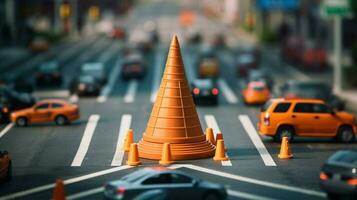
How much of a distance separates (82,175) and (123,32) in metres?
104

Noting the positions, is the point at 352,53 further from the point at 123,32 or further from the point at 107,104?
the point at 123,32

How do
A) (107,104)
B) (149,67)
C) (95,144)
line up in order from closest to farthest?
(95,144), (107,104), (149,67)

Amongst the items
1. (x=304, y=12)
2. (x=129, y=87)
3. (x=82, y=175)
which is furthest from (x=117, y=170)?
(x=304, y=12)

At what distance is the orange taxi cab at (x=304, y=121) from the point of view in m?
40.8

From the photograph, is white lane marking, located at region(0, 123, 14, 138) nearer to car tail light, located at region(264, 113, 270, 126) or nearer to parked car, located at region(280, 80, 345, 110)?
car tail light, located at region(264, 113, 270, 126)

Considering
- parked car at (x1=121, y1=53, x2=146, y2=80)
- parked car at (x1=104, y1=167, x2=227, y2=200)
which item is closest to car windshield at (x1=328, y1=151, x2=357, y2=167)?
parked car at (x1=104, y1=167, x2=227, y2=200)

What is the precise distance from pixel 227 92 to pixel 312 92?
42.2 feet

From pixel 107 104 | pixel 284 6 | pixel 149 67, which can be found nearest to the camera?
pixel 107 104

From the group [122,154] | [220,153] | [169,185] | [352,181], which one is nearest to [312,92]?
[122,154]

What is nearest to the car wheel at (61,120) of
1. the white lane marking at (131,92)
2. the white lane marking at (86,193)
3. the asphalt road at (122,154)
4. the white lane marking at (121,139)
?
the asphalt road at (122,154)

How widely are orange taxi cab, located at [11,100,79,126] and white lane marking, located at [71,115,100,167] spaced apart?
3.70ft

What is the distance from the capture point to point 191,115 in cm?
3628

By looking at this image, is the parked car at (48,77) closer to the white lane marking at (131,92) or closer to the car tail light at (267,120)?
the white lane marking at (131,92)

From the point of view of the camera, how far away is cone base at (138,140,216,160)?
117 ft
